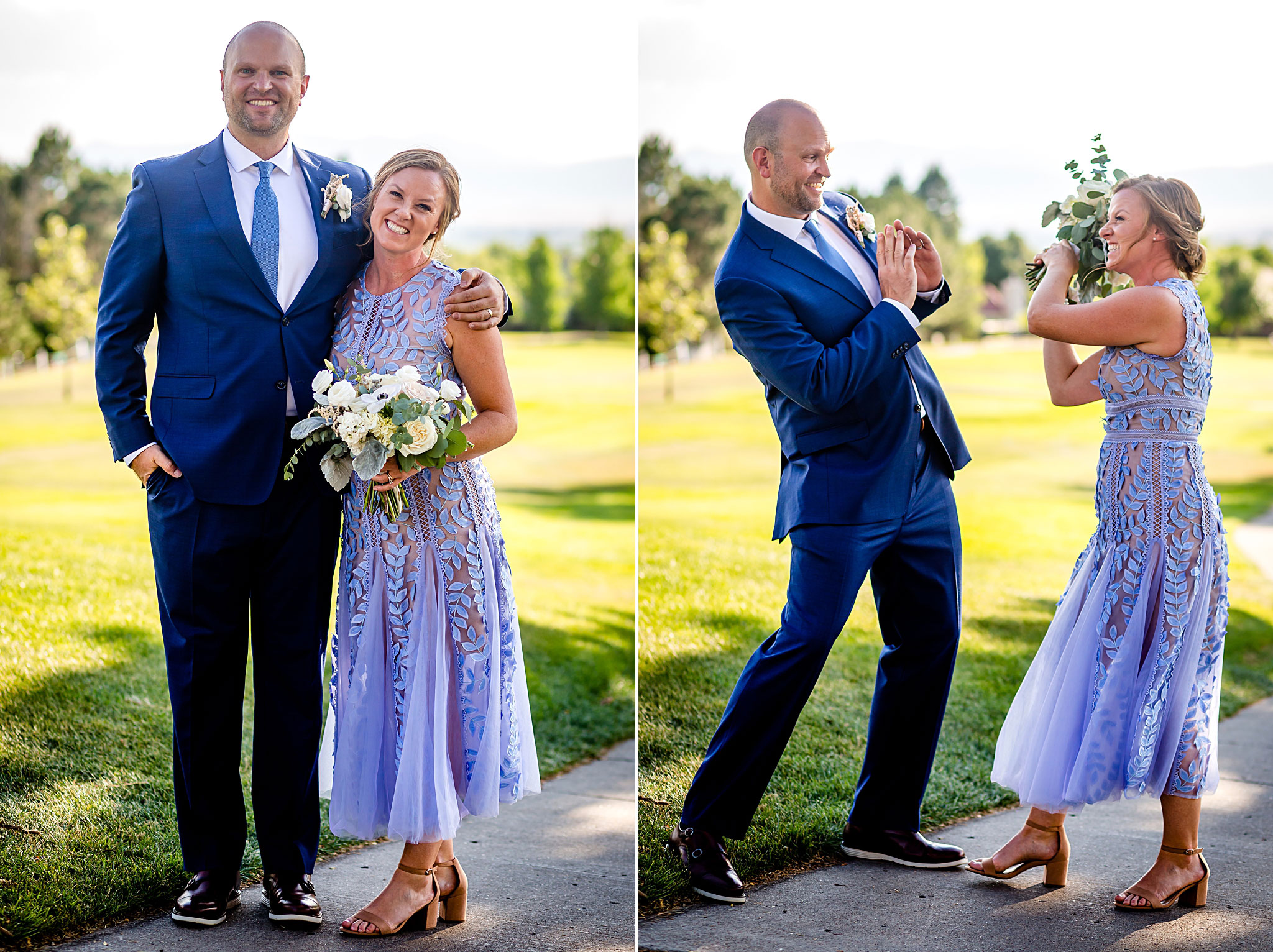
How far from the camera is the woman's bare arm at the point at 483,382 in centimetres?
319

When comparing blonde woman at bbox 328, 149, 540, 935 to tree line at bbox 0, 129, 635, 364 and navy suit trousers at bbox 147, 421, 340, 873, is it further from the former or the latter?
tree line at bbox 0, 129, 635, 364

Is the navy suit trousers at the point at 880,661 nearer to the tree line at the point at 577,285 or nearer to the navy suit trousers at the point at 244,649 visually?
the navy suit trousers at the point at 244,649

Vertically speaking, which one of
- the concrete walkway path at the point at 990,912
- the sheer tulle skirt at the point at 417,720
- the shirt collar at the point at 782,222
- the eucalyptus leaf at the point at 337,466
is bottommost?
the concrete walkway path at the point at 990,912

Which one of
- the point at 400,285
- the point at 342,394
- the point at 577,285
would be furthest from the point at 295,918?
the point at 577,285

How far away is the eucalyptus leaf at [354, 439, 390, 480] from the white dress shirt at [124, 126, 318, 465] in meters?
0.43

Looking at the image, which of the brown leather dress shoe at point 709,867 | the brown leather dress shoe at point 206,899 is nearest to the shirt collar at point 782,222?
the brown leather dress shoe at point 709,867

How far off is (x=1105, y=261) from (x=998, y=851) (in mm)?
1847

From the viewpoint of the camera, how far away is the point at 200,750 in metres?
3.37

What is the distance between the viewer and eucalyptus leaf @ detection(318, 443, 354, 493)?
3043 millimetres

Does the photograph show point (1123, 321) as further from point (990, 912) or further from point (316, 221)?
point (316, 221)

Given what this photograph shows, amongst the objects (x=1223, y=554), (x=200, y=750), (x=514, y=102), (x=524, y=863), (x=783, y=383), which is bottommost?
(x=524, y=863)

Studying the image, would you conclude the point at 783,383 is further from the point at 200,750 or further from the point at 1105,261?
the point at 200,750

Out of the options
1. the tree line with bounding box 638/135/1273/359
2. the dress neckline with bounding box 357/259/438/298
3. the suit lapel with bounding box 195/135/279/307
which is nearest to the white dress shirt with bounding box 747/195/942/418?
the dress neckline with bounding box 357/259/438/298

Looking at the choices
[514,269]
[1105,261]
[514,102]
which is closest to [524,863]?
[1105,261]
